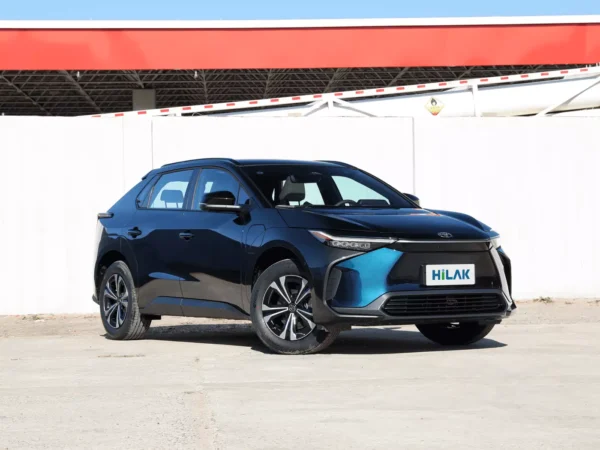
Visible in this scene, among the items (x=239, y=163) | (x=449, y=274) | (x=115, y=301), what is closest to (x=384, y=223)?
(x=449, y=274)

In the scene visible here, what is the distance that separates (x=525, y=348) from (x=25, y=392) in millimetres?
3954

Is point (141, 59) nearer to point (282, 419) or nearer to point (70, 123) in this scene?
point (70, 123)

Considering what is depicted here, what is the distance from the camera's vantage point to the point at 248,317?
8.78m

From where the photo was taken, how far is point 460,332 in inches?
369

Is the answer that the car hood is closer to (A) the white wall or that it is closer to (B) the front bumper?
(B) the front bumper

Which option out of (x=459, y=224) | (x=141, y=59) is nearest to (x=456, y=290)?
(x=459, y=224)

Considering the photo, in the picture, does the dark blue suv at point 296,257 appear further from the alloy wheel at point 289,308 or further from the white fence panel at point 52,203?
the white fence panel at point 52,203

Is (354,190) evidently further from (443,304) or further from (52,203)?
(52,203)

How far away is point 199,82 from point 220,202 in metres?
35.8

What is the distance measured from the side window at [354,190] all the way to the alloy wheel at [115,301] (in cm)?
211

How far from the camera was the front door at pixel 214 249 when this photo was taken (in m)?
8.89

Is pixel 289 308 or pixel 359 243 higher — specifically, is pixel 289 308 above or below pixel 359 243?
below

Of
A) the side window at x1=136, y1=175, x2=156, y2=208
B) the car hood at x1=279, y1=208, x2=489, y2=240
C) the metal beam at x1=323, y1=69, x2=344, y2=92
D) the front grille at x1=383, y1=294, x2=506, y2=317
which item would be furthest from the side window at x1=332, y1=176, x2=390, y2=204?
the metal beam at x1=323, y1=69, x2=344, y2=92

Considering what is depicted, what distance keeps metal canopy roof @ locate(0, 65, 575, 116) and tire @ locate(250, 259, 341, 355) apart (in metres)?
31.7
